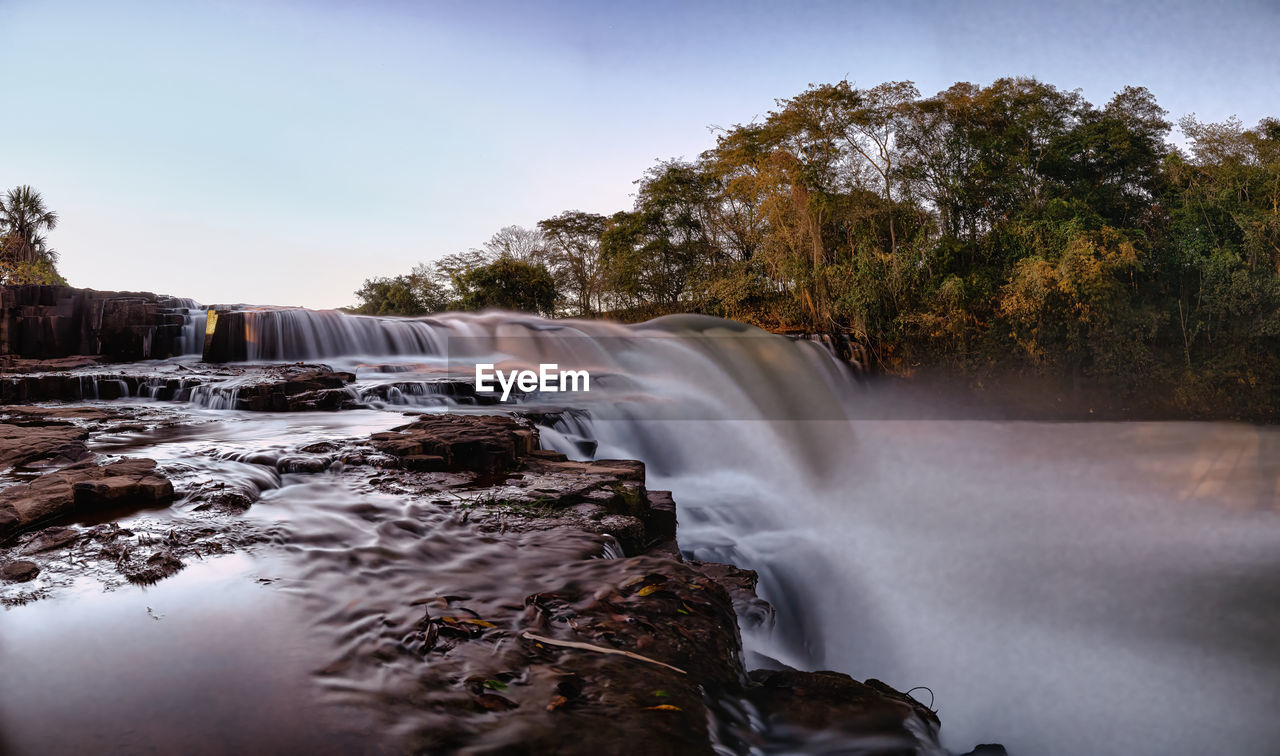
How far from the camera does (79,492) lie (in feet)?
9.78

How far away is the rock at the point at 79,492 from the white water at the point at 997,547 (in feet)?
9.93

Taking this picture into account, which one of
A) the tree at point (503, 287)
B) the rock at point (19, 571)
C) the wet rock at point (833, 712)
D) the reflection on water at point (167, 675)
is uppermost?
the tree at point (503, 287)

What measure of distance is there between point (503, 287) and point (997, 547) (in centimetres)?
2099

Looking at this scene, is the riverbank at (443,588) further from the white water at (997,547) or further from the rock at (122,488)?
the white water at (997,547)

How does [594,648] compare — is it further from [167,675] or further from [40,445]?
[40,445]

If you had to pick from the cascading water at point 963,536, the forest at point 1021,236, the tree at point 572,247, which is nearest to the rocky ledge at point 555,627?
the cascading water at point 963,536

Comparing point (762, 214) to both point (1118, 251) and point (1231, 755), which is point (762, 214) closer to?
point (1118, 251)

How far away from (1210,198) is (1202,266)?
1.68 m

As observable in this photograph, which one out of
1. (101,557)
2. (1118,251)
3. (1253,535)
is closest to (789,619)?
(101,557)

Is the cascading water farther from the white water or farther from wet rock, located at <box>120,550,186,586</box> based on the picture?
wet rock, located at <box>120,550,186,586</box>

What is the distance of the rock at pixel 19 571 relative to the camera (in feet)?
7.07

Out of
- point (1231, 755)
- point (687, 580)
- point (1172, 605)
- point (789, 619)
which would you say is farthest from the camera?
point (1172, 605)

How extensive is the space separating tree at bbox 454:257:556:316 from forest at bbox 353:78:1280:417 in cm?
959

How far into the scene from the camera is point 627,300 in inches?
952
